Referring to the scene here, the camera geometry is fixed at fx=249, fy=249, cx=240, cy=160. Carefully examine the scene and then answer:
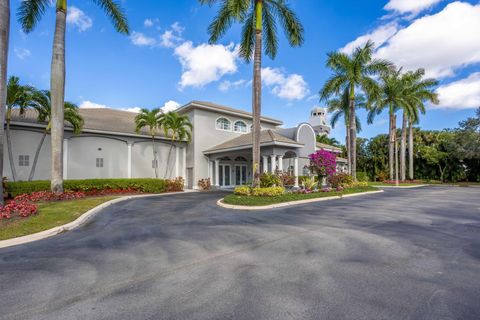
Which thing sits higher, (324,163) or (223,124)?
(223,124)

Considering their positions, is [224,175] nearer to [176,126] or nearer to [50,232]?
[176,126]

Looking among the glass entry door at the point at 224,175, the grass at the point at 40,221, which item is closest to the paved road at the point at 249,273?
the grass at the point at 40,221

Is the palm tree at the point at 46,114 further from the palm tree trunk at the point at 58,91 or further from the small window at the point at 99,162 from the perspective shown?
the palm tree trunk at the point at 58,91

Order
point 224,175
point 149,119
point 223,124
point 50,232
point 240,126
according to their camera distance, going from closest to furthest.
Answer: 1. point 50,232
2. point 149,119
3. point 223,124
4. point 224,175
5. point 240,126

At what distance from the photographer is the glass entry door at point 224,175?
25.6 meters

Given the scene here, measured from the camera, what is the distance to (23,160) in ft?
54.7

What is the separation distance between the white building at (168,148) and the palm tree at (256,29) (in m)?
4.71

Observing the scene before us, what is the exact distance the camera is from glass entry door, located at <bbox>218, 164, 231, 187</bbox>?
84.0 ft

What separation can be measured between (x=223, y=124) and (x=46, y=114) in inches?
569

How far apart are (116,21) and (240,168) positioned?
17034 mm

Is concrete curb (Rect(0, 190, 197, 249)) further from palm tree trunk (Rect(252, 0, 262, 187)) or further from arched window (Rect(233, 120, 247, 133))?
arched window (Rect(233, 120, 247, 133))

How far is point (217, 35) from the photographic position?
52.4ft

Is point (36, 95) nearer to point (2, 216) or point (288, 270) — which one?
point (2, 216)

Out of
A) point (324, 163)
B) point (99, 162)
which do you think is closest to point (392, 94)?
point (324, 163)
